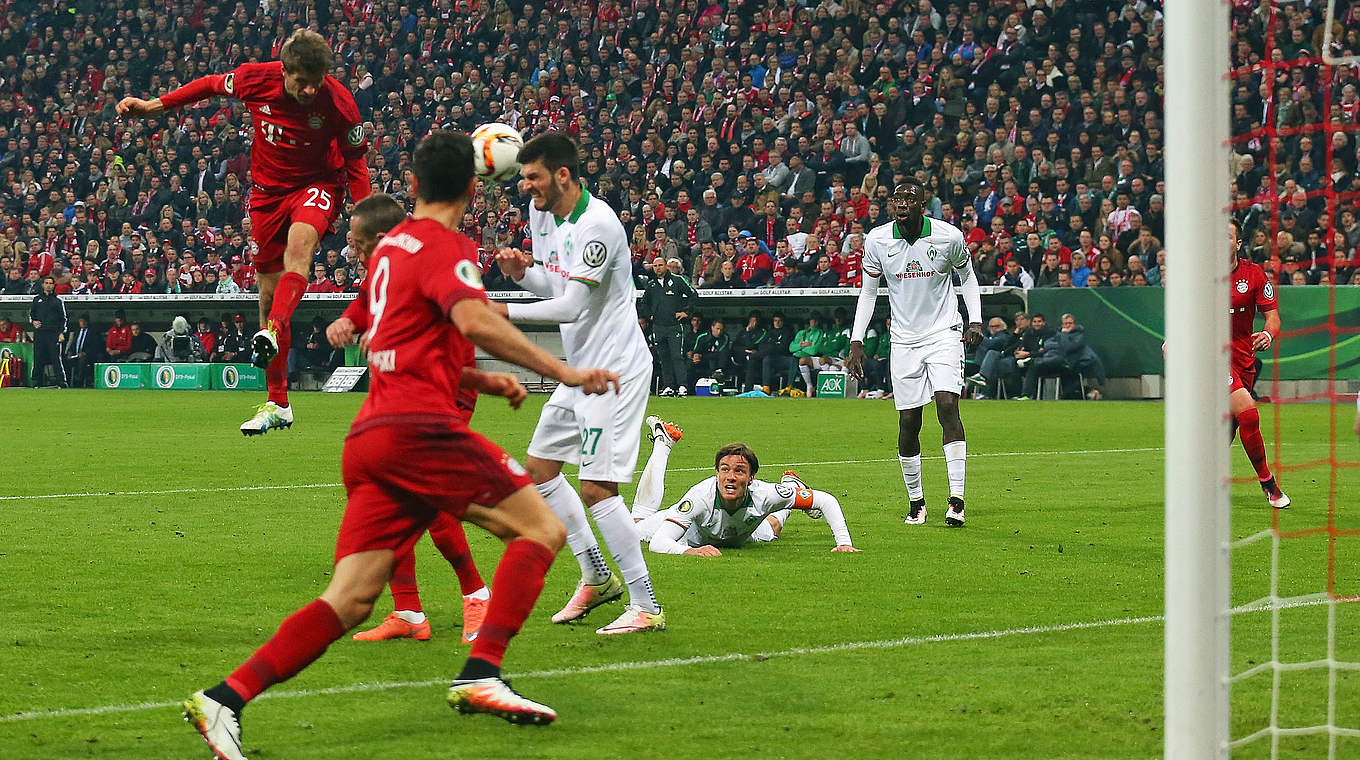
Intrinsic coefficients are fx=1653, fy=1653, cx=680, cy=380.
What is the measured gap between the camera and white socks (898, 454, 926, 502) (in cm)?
1066

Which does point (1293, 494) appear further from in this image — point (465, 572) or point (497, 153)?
point (497, 153)

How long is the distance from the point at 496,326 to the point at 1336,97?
21.3 metres

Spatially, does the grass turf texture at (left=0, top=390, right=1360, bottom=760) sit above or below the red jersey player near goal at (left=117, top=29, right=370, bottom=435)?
below

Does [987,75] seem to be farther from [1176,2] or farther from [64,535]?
[1176,2]

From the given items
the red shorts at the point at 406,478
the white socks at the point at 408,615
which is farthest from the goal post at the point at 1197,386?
the white socks at the point at 408,615

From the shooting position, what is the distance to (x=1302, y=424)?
19125 mm

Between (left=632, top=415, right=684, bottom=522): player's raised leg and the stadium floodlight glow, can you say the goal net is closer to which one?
the stadium floodlight glow

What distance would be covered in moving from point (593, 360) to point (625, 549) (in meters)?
0.78

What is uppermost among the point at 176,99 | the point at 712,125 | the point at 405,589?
the point at 712,125

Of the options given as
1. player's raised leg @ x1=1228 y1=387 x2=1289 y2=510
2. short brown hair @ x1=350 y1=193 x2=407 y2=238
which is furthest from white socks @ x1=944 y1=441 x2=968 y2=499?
short brown hair @ x1=350 y1=193 x2=407 y2=238

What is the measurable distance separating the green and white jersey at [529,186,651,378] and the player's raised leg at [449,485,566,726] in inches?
64.3

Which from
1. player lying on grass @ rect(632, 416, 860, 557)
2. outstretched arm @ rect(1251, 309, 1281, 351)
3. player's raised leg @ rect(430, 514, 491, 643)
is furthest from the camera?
outstretched arm @ rect(1251, 309, 1281, 351)

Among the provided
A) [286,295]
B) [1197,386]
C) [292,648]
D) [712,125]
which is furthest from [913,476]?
[712,125]

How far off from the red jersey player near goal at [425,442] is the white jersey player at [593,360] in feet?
4.73
